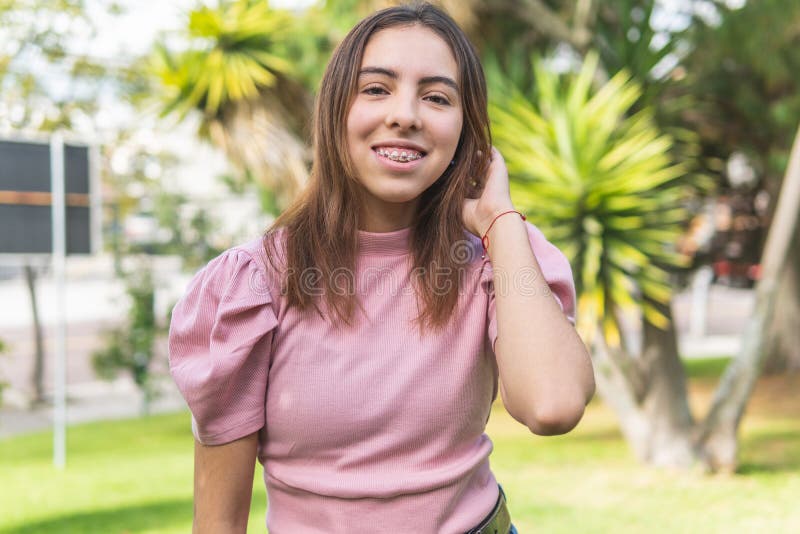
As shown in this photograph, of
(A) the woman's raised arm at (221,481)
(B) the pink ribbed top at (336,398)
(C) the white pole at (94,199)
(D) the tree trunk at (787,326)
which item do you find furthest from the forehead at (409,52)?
(D) the tree trunk at (787,326)

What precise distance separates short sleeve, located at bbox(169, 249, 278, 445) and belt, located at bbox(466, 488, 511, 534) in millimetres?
395

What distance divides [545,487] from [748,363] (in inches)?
66.1

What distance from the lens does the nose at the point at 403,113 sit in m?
1.43

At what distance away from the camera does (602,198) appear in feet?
18.1

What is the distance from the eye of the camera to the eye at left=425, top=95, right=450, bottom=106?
1.48 metres

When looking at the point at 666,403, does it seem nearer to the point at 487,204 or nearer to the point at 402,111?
the point at 487,204

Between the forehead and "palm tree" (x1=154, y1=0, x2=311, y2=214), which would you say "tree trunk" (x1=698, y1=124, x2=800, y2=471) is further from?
the forehead

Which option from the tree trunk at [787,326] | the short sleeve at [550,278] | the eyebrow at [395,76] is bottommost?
the tree trunk at [787,326]

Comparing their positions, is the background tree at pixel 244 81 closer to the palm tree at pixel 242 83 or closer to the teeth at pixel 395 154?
the palm tree at pixel 242 83

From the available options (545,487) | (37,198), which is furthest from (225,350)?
(37,198)

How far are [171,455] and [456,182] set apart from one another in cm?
701

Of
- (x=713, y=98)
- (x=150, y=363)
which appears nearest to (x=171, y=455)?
(x=150, y=363)

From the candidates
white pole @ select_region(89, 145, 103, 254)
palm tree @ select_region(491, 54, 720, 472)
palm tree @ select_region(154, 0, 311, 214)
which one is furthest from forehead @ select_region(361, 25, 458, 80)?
palm tree @ select_region(154, 0, 311, 214)

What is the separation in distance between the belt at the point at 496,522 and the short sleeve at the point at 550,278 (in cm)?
28
